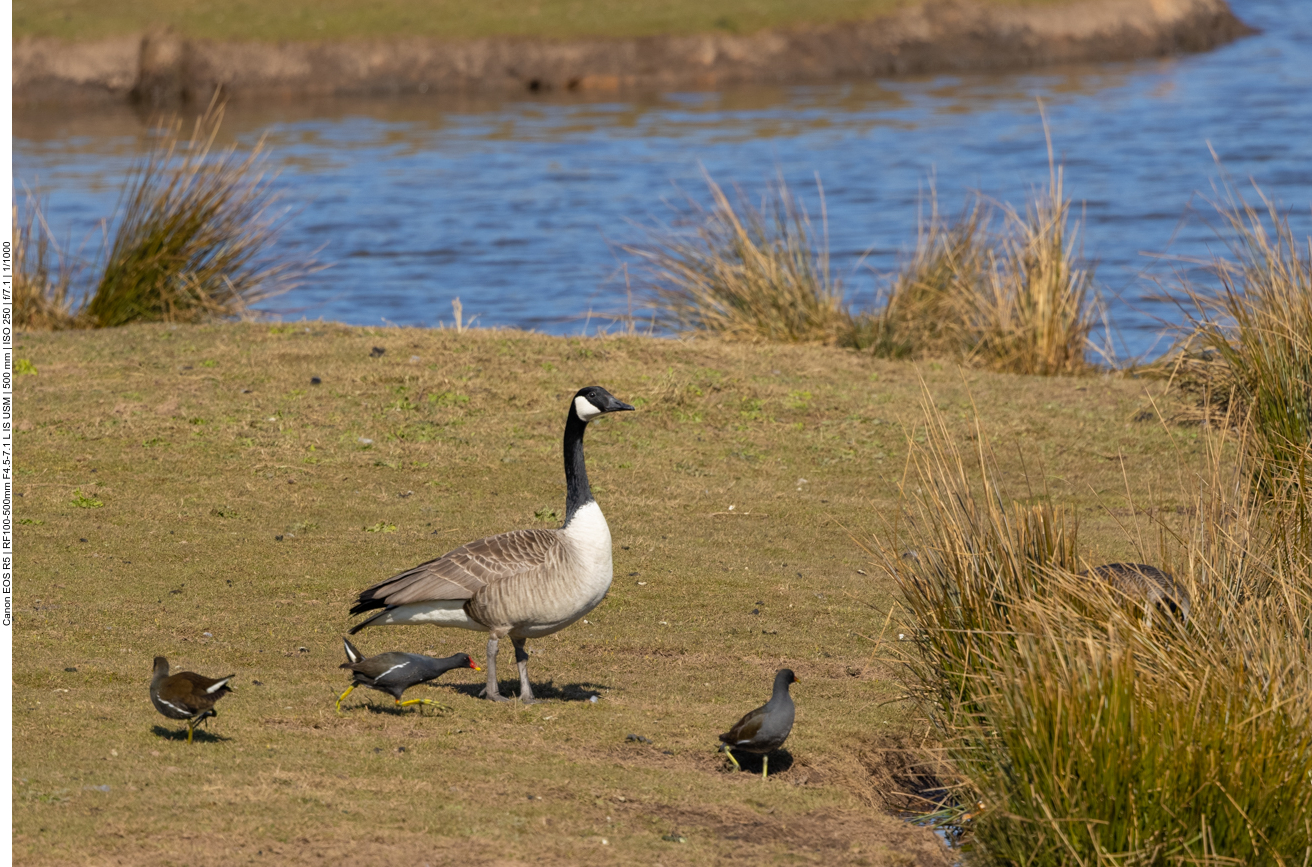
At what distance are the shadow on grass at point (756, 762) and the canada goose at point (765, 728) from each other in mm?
151

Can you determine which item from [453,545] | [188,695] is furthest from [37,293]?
[188,695]

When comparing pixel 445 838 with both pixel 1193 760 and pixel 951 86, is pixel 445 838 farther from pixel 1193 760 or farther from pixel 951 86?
pixel 951 86

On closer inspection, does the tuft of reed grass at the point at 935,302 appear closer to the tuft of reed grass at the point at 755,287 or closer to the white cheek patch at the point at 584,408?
the tuft of reed grass at the point at 755,287

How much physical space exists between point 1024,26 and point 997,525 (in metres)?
43.7

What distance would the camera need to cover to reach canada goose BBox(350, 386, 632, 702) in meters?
7.25

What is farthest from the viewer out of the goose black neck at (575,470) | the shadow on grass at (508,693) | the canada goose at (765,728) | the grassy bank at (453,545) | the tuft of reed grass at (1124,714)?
the goose black neck at (575,470)

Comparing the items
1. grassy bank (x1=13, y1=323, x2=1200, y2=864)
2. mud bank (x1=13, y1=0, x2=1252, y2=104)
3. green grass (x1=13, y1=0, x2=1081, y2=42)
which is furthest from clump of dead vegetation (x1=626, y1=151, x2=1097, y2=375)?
green grass (x1=13, y1=0, x2=1081, y2=42)

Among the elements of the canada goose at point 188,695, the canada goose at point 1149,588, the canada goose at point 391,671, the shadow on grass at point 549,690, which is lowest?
the shadow on grass at point 549,690

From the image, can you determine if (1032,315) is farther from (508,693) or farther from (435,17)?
(435,17)

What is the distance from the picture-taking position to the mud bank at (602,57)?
43750 millimetres

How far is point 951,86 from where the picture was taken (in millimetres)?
45062

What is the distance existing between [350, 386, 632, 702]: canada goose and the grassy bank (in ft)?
1.39

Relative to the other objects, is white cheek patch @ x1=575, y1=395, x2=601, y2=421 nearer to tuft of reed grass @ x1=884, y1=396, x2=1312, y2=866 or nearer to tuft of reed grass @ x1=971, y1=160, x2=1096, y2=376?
tuft of reed grass @ x1=884, y1=396, x2=1312, y2=866

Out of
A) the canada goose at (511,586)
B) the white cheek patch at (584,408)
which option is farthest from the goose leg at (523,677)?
the white cheek patch at (584,408)
